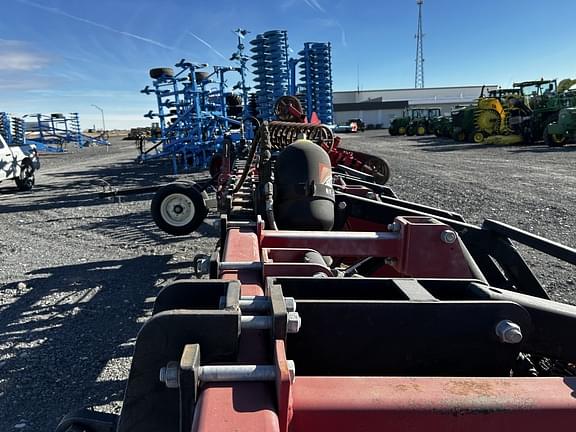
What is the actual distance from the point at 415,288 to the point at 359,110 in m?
73.7

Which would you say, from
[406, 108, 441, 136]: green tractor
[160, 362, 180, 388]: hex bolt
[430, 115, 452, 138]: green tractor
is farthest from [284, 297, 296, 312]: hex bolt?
[406, 108, 441, 136]: green tractor

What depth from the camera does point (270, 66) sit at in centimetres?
1291

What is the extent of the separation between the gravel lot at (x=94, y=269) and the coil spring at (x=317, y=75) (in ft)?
10.1

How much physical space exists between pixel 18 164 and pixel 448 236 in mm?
14198

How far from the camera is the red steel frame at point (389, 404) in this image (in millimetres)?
979

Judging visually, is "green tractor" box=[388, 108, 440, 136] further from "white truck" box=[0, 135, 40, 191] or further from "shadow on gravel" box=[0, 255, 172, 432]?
"shadow on gravel" box=[0, 255, 172, 432]

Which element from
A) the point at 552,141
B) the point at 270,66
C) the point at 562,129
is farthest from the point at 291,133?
the point at 552,141

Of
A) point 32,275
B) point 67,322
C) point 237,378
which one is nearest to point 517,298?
point 237,378

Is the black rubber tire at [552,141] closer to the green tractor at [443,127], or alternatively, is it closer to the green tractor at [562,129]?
the green tractor at [562,129]

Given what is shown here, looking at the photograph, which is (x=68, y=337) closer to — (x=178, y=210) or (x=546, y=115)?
(x=178, y=210)

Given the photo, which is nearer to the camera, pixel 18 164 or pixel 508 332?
pixel 508 332

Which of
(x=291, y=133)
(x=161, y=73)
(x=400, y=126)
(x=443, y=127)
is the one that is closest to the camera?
(x=291, y=133)

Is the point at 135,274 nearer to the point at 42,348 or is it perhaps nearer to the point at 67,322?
the point at 67,322

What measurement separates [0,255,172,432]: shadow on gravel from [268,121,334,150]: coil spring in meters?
1.94
